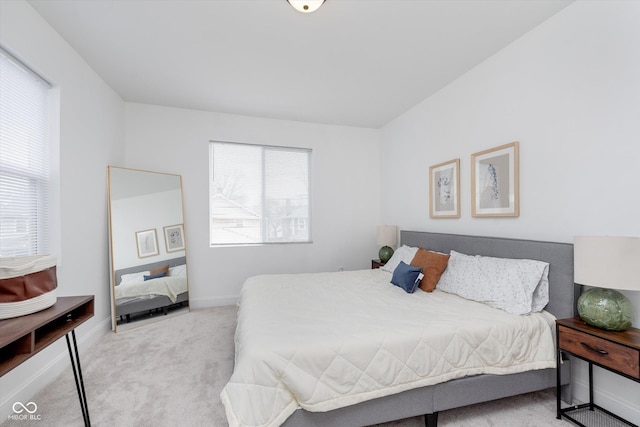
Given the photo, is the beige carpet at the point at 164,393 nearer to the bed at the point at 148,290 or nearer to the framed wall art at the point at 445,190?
the bed at the point at 148,290

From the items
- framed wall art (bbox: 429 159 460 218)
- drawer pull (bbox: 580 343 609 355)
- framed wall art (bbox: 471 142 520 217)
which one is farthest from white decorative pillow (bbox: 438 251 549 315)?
framed wall art (bbox: 429 159 460 218)

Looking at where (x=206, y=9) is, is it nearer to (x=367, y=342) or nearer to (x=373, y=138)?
(x=367, y=342)

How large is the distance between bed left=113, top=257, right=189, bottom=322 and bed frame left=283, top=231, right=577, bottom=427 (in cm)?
268

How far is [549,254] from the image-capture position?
2.02 m

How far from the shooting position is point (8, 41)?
1.80 meters

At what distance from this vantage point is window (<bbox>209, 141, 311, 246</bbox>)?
403 centimetres

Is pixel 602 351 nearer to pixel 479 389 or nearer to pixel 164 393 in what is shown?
pixel 479 389

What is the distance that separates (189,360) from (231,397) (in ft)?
4.47

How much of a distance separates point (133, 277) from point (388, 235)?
10.5 feet

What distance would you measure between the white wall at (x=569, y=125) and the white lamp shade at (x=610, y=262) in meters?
0.34

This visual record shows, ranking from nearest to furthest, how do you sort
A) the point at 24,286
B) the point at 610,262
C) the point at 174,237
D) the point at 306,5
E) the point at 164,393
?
the point at 24,286
the point at 610,262
the point at 306,5
the point at 164,393
the point at 174,237

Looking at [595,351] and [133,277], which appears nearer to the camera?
[595,351]

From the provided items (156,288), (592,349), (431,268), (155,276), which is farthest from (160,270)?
(592,349)

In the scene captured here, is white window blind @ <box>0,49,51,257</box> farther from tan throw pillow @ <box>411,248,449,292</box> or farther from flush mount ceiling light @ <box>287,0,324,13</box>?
tan throw pillow @ <box>411,248,449,292</box>
